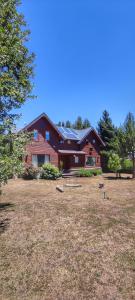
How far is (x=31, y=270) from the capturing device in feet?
19.8

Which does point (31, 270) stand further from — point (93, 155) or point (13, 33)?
point (93, 155)

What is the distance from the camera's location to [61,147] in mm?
31453

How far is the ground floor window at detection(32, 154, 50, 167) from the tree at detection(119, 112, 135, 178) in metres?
9.86

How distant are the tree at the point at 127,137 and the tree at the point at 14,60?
15852mm

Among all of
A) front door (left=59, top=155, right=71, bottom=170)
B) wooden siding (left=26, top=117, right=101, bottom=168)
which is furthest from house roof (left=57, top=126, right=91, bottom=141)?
front door (left=59, top=155, right=71, bottom=170)

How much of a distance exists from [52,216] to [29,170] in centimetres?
1322

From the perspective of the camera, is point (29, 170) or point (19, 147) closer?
point (19, 147)

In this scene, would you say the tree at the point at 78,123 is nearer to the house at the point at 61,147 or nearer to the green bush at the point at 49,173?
the house at the point at 61,147

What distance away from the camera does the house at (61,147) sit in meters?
Answer: 27.8

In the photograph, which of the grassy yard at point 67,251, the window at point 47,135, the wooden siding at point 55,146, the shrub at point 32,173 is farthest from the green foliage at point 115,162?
the grassy yard at point 67,251

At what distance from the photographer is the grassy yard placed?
5234mm

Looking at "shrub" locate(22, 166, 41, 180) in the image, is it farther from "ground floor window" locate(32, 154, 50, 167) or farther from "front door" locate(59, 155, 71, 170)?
"front door" locate(59, 155, 71, 170)

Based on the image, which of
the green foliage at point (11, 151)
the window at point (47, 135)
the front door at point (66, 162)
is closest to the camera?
the green foliage at point (11, 151)

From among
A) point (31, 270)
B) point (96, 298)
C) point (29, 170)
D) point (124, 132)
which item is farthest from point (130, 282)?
point (124, 132)
